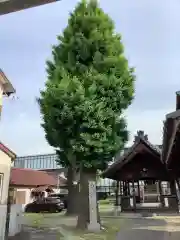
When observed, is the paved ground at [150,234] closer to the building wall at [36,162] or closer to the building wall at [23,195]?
the building wall at [23,195]

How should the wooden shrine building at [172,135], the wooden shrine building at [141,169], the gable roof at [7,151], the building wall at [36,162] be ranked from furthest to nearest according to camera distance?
the building wall at [36,162], the wooden shrine building at [141,169], the gable roof at [7,151], the wooden shrine building at [172,135]

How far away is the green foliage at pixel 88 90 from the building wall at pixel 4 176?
267cm

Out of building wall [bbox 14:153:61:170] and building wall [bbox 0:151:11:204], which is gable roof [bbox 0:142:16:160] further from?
building wall [bbox 14:153:61:170]

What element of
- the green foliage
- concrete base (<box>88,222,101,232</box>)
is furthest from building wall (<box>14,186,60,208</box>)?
concrete base (<box>88,222,101,232</box>)

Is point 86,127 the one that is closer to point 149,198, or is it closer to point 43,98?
point 43,98

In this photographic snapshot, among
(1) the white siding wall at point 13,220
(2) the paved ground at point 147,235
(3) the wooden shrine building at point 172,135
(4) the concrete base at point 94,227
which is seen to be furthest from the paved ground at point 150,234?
(1) the white siding wall at point 13,220

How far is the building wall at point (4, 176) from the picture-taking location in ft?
38.9

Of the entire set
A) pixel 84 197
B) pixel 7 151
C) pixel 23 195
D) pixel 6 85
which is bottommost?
pixel 23 195

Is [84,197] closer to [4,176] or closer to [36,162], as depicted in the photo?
[4,176]

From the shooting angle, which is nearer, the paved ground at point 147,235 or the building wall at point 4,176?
the paved ground at point 147,235

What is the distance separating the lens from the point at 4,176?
1207 centimetres

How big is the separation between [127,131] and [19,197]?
18339mm

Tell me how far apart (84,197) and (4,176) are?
403 centimetres

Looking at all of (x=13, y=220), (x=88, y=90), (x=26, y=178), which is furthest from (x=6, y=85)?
(x=26, y=178)
